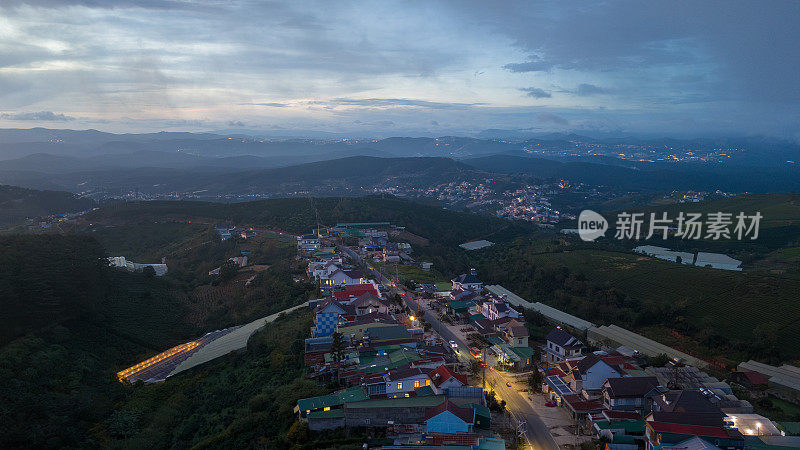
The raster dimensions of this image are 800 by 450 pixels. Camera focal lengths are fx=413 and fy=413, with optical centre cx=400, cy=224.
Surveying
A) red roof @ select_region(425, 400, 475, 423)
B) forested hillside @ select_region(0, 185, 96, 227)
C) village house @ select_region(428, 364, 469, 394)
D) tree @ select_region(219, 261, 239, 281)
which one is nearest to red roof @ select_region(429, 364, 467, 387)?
village house @ select_region(428, 364, 469, 394)

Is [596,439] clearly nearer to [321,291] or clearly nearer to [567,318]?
[567,318]

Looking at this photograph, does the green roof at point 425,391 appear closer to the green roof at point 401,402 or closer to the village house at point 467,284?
the green roof at point 401,402

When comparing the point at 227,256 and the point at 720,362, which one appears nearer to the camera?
the point at 720,362

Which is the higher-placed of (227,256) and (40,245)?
(40,245)

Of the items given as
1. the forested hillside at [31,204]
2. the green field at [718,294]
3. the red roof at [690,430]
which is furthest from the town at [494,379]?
the forested hillside at [31,204]

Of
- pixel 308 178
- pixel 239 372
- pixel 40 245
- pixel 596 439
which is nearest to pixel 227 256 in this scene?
pixel 40 245

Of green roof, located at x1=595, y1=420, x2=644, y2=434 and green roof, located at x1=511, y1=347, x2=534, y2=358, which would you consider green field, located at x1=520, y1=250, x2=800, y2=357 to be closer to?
green roof, located at x1=511, y1=347, x2=534, y2=358

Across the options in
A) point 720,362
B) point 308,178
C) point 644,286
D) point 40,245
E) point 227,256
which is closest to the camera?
point 720,362
